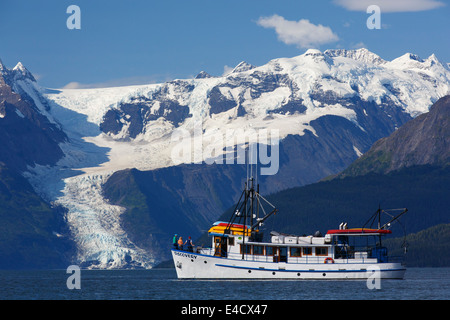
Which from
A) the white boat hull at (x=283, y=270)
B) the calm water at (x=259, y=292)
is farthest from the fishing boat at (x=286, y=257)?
the calm water at (x=259, y=292)

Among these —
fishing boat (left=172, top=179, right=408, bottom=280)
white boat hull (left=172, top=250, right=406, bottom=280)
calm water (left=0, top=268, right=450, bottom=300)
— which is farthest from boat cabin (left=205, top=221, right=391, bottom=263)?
calm water (left=0, top=268, right=450, bottom=300)

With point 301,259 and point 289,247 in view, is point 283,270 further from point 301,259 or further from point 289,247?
point 289,247

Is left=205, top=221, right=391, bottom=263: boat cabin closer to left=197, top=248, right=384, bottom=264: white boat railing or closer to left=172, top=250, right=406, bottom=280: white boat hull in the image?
left=197, top=248, right=384, bottom=264: white boat railing

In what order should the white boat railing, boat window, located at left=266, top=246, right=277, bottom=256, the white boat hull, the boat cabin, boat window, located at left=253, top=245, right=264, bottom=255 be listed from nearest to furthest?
the white boat hull < the boat cabin < the white boat railing < boat window, located at left=253, top=245, right=264, bottom=255 < boat window, located at left=266, top=246, right=277, bottom=256

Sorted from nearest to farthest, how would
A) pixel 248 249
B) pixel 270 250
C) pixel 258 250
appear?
pixel 258 250
pixel 248 249
pixel 270 250

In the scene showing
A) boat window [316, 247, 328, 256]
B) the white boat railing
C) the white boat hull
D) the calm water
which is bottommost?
the calm water

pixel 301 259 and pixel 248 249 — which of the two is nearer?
pixel 301 259

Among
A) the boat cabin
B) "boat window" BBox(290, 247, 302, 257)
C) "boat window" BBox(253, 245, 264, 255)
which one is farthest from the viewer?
"boat window" BBox(253, 245, 264, 255)

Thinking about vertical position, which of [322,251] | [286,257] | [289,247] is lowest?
[286,257]

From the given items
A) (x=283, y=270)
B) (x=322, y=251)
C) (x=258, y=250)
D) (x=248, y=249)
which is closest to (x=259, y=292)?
(x=283, y=270)

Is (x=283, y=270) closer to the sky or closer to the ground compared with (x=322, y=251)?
closer to the ground

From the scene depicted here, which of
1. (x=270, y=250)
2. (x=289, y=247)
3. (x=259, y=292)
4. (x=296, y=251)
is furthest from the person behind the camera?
(x=270, y=250)
